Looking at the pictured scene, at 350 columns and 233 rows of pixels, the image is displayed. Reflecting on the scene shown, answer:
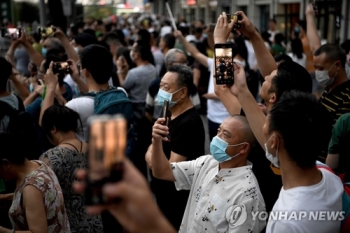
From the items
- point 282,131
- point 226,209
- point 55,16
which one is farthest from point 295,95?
point 55,16

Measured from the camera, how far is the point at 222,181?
2.71 meters

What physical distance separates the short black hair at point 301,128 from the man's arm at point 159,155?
0.87 metres

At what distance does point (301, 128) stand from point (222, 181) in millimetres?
821

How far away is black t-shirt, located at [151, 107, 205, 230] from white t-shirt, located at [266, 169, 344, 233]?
168 centimetres

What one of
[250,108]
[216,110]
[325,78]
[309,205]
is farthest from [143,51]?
[309,205]

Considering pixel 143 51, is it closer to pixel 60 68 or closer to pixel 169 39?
pixel 169 39

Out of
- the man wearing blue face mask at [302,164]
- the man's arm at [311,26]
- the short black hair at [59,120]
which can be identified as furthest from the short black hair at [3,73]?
the man's arm at [311,26]

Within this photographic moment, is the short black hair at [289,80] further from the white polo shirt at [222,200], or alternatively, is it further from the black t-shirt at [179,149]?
the black t-shirt at [179,149]

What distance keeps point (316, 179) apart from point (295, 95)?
39cm

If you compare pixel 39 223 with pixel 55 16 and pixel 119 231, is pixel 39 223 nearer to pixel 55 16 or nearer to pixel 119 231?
pixel 119 231

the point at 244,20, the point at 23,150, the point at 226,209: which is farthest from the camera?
the point at 244,20

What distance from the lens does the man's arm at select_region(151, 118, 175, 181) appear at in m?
2.79

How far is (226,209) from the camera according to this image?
8.43 feet

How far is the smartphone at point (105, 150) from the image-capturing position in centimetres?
103
